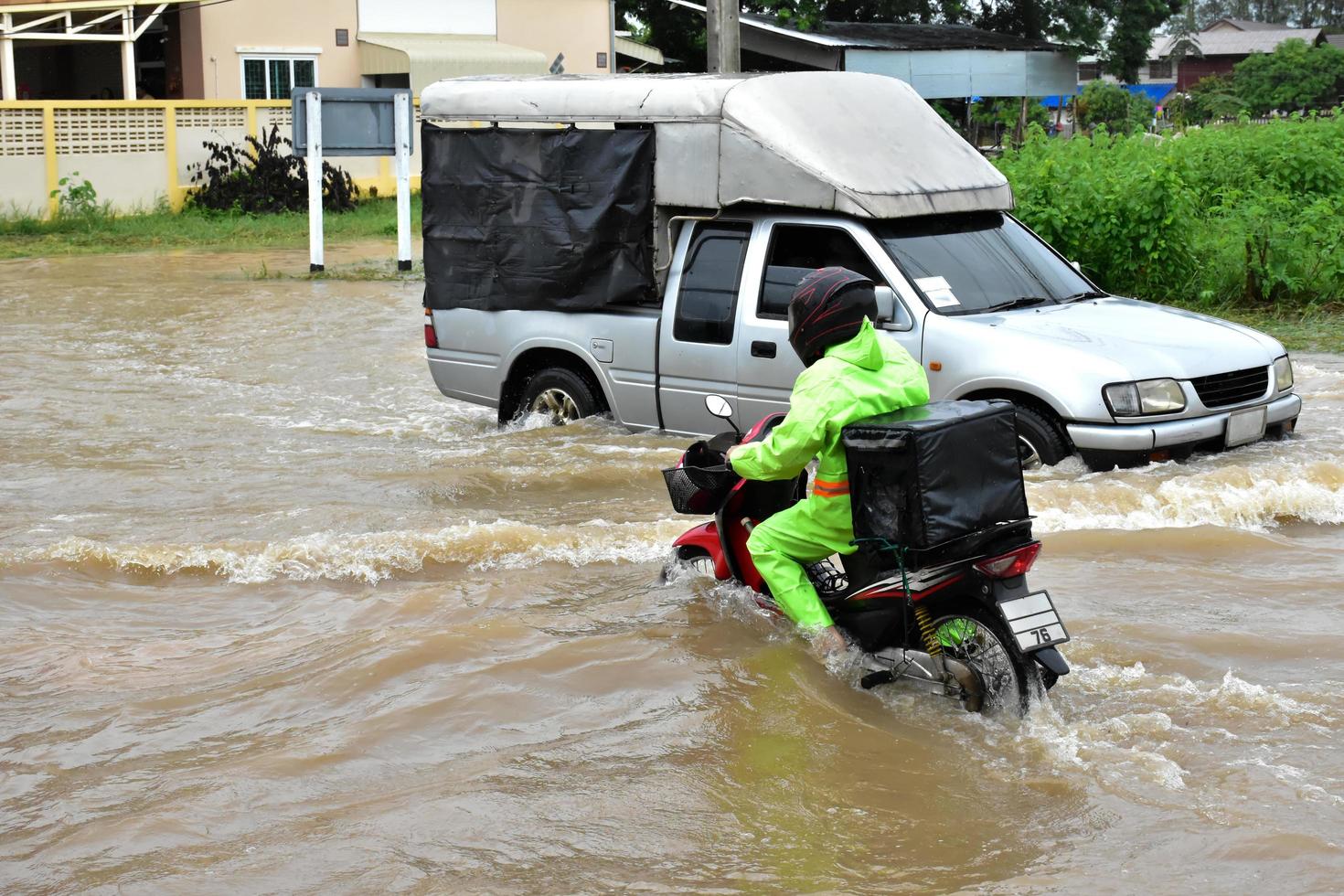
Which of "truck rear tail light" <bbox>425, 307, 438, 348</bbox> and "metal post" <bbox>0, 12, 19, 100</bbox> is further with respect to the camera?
"metal post" <bbox>0, 12, 19, 100</bbox>

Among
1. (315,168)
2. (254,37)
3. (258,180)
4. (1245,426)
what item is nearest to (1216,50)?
(254,37)

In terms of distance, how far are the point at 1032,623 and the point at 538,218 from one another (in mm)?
5746

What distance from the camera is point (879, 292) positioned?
800 cm

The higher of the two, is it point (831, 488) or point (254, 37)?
point (254, 37)

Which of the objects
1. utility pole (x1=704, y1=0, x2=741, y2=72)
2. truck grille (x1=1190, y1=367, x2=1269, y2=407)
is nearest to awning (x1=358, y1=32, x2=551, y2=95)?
utility pole (x1=704, y1=0, x2=741, y2=72)

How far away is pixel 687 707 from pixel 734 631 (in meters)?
0.74

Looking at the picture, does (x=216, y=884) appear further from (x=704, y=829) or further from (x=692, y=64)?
(x=692, y=64)

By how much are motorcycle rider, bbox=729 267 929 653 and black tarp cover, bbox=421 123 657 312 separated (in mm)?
4151

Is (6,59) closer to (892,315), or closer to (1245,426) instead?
(892,315)

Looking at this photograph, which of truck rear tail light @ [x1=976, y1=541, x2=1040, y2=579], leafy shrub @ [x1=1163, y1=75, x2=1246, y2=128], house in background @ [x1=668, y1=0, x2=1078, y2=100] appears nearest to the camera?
truck rear tail light @ [x1=976, y1=541, x2=1040, y2=579]

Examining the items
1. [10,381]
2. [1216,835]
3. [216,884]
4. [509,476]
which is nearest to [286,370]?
[10,381]

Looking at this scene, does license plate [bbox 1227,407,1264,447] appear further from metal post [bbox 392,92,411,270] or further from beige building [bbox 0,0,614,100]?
beige building [bbox 0,0,614,100]

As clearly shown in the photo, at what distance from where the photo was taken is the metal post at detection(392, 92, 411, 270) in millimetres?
20219

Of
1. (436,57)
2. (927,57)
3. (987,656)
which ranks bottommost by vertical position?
(987,656)
